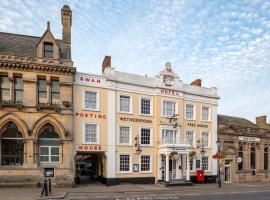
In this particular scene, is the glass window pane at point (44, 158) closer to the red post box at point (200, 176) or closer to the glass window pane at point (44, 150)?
the glass window pane at point (44, 150)

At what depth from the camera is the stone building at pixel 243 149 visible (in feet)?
127

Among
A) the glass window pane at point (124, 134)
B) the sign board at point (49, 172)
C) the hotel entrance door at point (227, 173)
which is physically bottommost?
the hotel entrance door at point (227, 173)

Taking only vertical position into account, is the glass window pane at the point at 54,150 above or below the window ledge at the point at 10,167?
above

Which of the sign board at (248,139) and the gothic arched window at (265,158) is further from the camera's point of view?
the gothic arched window at (265,158)

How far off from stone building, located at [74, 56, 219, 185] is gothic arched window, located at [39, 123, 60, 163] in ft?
7.09

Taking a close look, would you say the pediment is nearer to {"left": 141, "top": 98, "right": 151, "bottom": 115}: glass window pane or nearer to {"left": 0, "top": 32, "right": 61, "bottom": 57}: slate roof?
{"left": 141, "top": 98, "right": 151, "bottom": 115}: glass window pane

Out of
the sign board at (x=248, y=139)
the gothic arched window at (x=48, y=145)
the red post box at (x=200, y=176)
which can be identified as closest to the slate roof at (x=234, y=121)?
the sign board at (x=248, y=139)

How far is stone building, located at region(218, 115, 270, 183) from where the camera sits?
38.7 m

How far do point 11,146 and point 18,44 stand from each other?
10.6 m

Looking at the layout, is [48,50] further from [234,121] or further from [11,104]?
[234,121]

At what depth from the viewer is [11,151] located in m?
26.0

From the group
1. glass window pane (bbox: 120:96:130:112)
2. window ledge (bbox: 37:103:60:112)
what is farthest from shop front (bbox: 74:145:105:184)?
glass window pane (bbox: 120:96:130:112)

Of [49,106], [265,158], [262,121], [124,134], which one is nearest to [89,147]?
[124,134]

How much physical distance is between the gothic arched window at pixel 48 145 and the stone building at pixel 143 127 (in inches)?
85.1
